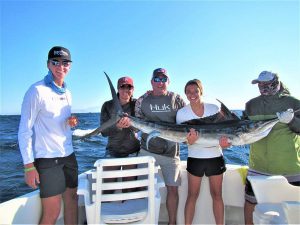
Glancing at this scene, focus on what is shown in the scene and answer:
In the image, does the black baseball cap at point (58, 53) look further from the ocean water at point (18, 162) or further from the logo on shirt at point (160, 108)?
the ocean water at point (18, 162)

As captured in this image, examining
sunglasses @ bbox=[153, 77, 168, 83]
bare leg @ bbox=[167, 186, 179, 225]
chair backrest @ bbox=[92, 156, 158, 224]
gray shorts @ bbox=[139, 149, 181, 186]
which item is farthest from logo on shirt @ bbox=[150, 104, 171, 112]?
chair backrest @ bbox=[92, 156, 158, 224]

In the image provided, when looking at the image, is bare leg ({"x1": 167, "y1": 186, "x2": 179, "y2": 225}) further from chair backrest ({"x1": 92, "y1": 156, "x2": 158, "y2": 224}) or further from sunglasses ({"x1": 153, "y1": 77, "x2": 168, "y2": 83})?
sunglasses ({"x1": 153, "y1": 77, "x2": 168, "y2": 83})

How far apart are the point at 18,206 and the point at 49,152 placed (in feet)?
1.86

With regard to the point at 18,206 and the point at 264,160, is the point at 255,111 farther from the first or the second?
the point at 18,206

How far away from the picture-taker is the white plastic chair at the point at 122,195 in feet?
7.56

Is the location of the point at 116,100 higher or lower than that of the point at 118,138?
higher

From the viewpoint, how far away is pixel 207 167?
2957 mm

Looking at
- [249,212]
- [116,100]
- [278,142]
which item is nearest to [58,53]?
[116,100]

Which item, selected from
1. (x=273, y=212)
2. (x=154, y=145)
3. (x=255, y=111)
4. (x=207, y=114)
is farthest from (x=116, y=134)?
(x=273, y=212)

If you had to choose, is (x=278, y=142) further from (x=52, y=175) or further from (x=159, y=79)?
(x=52, y=175)

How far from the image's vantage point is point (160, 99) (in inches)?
128

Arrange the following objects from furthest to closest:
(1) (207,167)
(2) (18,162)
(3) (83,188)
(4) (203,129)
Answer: (2) (18,162) < (4) (203,129) < (1) (207,167) < (3) (83,188)

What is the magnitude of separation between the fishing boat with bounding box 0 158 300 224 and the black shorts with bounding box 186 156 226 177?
0.38 m

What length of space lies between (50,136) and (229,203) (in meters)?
2.21
